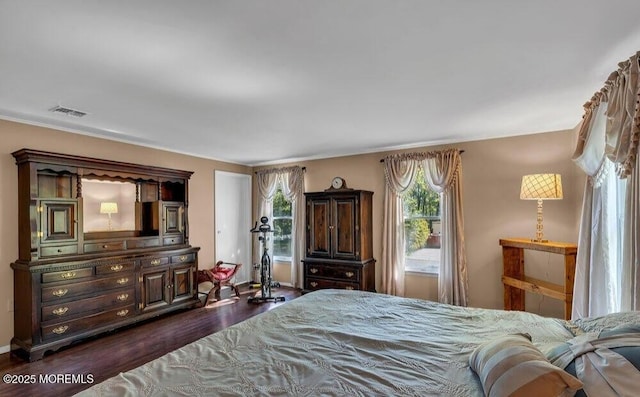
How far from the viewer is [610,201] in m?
2.56

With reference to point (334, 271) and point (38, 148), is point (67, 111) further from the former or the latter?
point (334, 271)

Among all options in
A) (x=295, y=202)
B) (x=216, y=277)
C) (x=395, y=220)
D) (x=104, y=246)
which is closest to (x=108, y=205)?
(x=104, y=246)

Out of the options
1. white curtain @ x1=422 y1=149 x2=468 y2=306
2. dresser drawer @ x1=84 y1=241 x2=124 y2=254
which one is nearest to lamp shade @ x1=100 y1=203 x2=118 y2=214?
dresser drawer @ x1=84 y1=241 x2=124 y2=254

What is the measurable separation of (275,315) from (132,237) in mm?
2964

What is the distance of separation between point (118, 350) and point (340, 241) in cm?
304

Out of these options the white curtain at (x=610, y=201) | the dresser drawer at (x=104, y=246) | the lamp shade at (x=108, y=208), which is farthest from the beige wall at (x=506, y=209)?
the lamp shade at (x=108, y=208)

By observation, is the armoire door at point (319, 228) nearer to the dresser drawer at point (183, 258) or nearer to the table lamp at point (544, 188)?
the dresser drawer at point (183, 258)

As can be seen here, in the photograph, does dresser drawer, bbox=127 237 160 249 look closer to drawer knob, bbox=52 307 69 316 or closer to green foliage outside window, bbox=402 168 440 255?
drawer knob, bbox=52 307 69 316

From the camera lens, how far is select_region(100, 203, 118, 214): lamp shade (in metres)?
3.97

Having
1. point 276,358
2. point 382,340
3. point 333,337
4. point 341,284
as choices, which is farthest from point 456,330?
point 341,284

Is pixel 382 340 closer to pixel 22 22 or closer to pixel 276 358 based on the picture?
pixel 276 358

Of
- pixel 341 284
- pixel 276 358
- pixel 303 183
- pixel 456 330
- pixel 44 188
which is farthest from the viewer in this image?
pixel 303 183

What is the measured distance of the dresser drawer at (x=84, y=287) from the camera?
3127 millimetres

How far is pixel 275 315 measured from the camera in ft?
7.15
